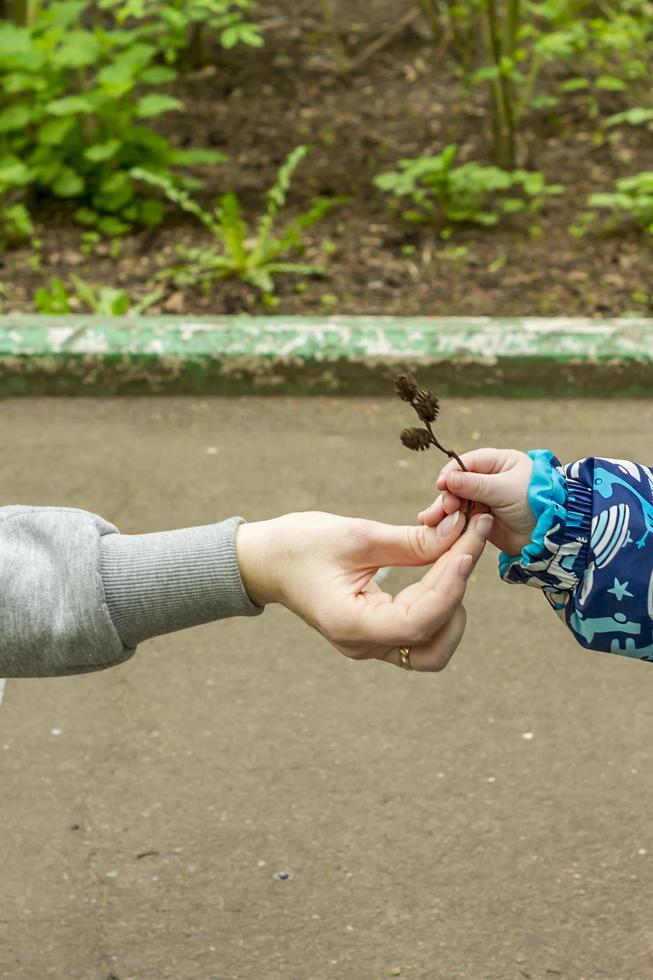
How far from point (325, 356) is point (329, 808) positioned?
185cm

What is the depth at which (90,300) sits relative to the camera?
14.6ft

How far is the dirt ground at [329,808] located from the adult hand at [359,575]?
565 mm

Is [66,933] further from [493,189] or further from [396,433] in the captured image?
[493,189]

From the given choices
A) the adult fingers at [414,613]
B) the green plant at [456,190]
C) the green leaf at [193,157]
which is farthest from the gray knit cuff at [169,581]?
the green leaf at [193,157]

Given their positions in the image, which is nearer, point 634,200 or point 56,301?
point 56,301

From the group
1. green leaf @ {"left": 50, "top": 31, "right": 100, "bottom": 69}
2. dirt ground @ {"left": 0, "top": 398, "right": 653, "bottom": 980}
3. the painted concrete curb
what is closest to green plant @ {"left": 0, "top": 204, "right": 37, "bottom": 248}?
green leaf @ {"left": 50, "top": 31, "right": 100, "bottom": 69}

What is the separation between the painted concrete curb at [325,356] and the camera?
3.95 metres

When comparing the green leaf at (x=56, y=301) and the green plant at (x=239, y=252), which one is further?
the green plant at (x=239, y=252)

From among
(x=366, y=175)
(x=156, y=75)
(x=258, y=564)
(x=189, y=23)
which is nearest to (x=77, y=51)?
(x=156, y=75)

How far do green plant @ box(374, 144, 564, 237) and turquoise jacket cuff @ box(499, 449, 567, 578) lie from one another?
3.24m

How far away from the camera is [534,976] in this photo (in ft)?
6.61

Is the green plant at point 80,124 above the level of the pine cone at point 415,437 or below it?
below

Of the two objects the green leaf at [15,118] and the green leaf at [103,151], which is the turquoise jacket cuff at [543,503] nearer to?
the green leaf at [103,151]

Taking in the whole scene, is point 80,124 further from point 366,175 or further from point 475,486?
point 475,486
